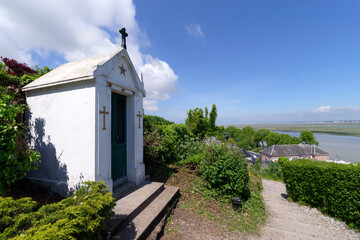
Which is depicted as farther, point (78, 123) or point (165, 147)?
point (165, 147)

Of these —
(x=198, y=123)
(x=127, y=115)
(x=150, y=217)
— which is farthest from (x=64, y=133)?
(x=198, y=123)

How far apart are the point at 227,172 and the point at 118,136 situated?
3.93m

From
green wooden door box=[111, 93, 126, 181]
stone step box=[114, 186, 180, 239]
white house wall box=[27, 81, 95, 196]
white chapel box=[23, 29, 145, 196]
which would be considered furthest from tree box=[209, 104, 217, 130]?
white house wall box=[27, 81, 95, 196]

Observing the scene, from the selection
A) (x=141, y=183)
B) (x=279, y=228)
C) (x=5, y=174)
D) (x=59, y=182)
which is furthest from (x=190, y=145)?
(x=5, y=174)

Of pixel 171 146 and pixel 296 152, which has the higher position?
pixel 171 146

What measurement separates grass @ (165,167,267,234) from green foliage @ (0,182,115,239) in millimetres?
2209

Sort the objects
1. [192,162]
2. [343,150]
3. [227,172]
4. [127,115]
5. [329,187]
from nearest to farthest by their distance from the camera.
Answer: [127,115]
[329,187]
[227,172]
[192,162]
[343,150]

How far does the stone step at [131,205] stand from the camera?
9.40 ft

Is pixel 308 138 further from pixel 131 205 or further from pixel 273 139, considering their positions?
pixel 131 205

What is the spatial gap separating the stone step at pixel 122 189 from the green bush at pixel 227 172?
2.74 metres

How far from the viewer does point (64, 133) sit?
3.81 m

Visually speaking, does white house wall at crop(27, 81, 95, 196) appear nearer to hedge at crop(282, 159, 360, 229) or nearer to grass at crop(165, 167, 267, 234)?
grass at crop(165, 167, 267, 234)

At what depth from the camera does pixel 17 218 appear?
74.0 inches

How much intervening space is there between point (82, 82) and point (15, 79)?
2.82 m
